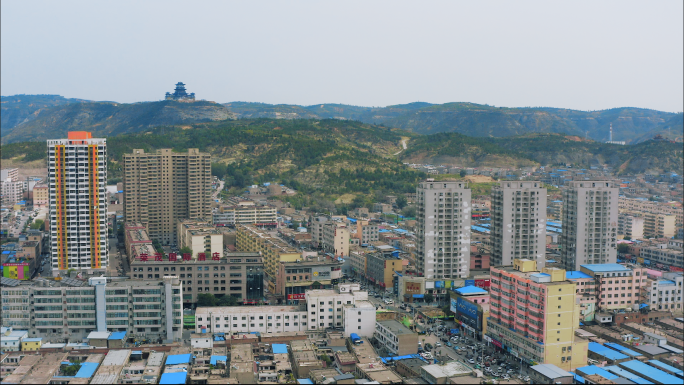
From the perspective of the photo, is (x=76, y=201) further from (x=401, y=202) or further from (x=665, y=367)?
(x=401, y=202)

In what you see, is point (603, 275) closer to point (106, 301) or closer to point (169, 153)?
point (106, 301)

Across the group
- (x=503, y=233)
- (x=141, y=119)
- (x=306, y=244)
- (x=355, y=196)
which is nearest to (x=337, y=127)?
(x=355, y=196)

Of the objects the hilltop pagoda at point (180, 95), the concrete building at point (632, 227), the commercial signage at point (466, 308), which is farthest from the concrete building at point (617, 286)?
the hilltop pagoda at point (180, 95)

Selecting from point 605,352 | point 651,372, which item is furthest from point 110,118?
point 651,372

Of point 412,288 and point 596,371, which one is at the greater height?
point 412,288

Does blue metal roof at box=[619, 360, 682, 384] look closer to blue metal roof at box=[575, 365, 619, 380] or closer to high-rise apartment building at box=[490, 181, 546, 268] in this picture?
blue metal roof at box=[575, 365, 619, 380]
